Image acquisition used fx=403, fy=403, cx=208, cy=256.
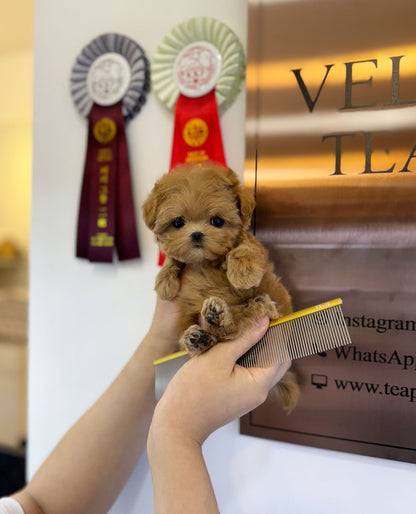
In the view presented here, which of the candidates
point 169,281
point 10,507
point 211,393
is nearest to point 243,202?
point 169,281

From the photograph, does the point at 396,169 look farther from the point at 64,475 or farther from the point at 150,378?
the point at 64,475

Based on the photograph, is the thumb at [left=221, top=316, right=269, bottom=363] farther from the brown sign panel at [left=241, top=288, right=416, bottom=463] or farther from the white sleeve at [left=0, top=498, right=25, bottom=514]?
the white sleeve at [left=0, top=498, right=25, bottom=514]

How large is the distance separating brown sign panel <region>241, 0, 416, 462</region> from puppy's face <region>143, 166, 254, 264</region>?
20 cm

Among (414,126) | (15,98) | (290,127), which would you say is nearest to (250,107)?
(290,127)

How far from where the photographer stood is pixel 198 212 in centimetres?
59

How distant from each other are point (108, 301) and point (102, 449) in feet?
1.10

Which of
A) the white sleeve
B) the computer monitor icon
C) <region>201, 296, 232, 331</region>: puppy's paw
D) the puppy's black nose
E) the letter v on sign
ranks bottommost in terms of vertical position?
the white sleeve

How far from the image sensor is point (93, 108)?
97 cm

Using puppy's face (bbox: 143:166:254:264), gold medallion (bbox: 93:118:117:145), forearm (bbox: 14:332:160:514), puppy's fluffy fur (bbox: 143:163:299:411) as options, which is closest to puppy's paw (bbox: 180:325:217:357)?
puppy's fluffy fur (bbox: 143:163:299:411)

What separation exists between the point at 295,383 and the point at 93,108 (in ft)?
2.53

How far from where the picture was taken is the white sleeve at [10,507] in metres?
0.72

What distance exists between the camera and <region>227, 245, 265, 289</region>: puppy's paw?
0.56 m

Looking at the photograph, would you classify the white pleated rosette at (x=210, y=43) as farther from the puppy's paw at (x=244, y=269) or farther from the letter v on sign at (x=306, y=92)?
the puppy's paw at (x=244, y=269)

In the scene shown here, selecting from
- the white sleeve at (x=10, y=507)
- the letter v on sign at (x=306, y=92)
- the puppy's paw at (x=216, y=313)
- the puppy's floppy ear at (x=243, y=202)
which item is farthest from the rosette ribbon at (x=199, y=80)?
the white sleeve at (x=10, y=507)
